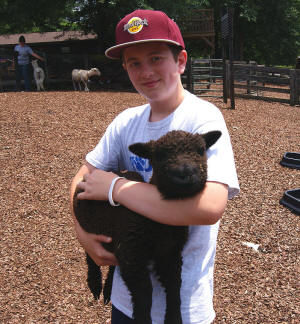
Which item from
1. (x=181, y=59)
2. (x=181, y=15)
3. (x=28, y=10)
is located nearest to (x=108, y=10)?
(x=181, y=15)

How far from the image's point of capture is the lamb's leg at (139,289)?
1.74 m

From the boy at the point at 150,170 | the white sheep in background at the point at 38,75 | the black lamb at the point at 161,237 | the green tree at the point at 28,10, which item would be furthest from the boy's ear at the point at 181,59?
the green tree at the point at 28,10

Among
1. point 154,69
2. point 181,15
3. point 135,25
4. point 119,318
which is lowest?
point 119,318

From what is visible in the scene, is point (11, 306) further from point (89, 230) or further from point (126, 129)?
point (126, 129)

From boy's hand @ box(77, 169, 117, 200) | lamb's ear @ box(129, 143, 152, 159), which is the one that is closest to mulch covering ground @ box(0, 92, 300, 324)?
boy's hand @ box(77, 169, 117, 200)

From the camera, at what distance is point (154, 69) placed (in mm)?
1875

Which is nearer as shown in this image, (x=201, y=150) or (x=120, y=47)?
(x=201, y=150)

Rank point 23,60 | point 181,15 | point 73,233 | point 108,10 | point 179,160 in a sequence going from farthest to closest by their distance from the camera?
point 181,15, point 108,10, point 23,60, point 73,233, point 179,160

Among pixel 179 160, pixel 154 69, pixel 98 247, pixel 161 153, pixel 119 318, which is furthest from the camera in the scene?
pixel 119 318

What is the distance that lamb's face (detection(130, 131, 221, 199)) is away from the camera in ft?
5.18

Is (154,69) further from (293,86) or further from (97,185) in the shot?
(293,86)

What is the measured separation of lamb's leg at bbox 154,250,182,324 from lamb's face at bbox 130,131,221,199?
1.25 feet

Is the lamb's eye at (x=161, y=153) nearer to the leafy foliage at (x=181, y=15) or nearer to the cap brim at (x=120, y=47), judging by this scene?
the cap brim at (x=120, y=47)

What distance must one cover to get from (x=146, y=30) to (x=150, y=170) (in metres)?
0.78
